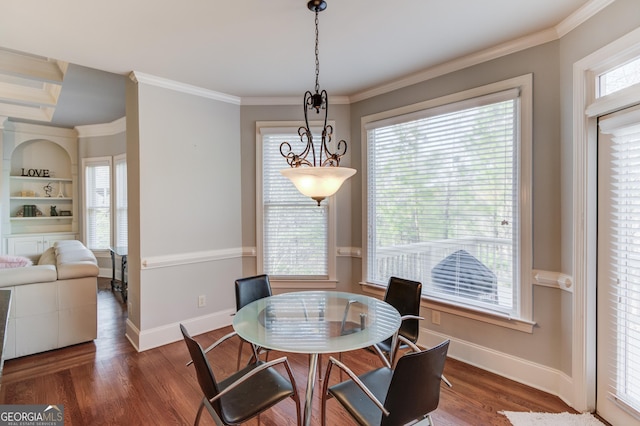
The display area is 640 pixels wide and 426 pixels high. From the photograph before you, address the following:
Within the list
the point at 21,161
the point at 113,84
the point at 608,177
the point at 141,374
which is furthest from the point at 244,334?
the point at 21,161

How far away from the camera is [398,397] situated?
1.31 metres

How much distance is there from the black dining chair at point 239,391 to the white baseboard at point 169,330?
49.0 inches

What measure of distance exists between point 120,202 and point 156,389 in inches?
164

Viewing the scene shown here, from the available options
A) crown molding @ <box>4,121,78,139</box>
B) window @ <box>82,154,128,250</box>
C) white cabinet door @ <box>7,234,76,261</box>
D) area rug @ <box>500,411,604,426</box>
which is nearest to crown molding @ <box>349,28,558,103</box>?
area rug @ <box>500,411,604,426</box>

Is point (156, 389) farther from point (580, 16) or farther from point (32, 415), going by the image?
point (580, 16)

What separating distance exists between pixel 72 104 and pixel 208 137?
2482 millimetres

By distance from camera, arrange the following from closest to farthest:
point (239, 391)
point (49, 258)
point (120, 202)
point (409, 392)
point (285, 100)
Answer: point (409, 392)
point (239, 391)
point (285, 100)
point (49, 258)
point (120, 202)

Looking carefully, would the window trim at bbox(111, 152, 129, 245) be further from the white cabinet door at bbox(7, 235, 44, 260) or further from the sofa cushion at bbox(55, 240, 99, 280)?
the sofa cushion at bbox(55, 240, 99, 280)

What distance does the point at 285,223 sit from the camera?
3.77 m

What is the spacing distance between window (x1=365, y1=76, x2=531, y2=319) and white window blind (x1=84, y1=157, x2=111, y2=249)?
5023 millimetres

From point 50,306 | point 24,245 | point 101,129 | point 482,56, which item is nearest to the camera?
point 482,56

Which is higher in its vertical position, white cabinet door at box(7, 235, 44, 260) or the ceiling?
the ceiling

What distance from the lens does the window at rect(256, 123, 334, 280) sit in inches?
147

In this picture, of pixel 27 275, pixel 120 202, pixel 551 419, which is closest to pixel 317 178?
pixel 551 419
